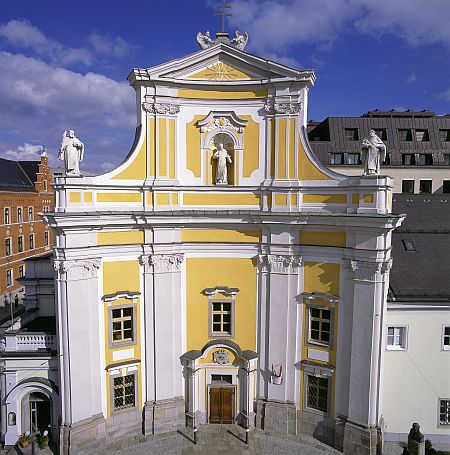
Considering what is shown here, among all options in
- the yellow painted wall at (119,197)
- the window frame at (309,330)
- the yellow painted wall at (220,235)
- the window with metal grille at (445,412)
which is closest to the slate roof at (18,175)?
the yellow painted wall at (119,197)

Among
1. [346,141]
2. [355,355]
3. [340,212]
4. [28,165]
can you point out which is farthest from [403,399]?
[28,165]

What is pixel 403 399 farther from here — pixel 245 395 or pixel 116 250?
pixel 116 250

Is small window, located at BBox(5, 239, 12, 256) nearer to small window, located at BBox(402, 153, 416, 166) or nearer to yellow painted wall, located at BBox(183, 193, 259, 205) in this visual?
yellow painted wall, located at BBox(183, 193, 259, 205)

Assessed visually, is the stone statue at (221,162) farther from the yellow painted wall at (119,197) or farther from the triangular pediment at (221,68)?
the yellow painted wall at (119,197)

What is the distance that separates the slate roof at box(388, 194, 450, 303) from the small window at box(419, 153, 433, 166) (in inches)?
485

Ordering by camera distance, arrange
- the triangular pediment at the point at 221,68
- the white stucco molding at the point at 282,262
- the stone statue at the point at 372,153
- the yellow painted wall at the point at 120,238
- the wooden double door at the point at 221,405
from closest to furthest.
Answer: the stone statue at the point at 372,153, the yellow painted wall at the point at 120,238, the triangular pediment at the point at 221,68, the white stucco molding at the point at 282,262, the wooden double door at the point at 221,405

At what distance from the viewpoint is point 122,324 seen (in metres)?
15.6

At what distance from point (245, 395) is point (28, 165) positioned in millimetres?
38178

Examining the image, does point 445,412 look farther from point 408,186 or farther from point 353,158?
point 408,186

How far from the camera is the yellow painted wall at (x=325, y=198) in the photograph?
14777mm

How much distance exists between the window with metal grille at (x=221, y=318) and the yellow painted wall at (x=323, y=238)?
157 inches

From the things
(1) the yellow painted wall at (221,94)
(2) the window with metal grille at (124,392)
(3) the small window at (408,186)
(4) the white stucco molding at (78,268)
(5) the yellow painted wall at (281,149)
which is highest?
(1) the yellow painted wall at (221,94)

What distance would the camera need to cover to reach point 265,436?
52.5ft

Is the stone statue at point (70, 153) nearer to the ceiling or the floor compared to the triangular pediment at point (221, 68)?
nearer to the floor
